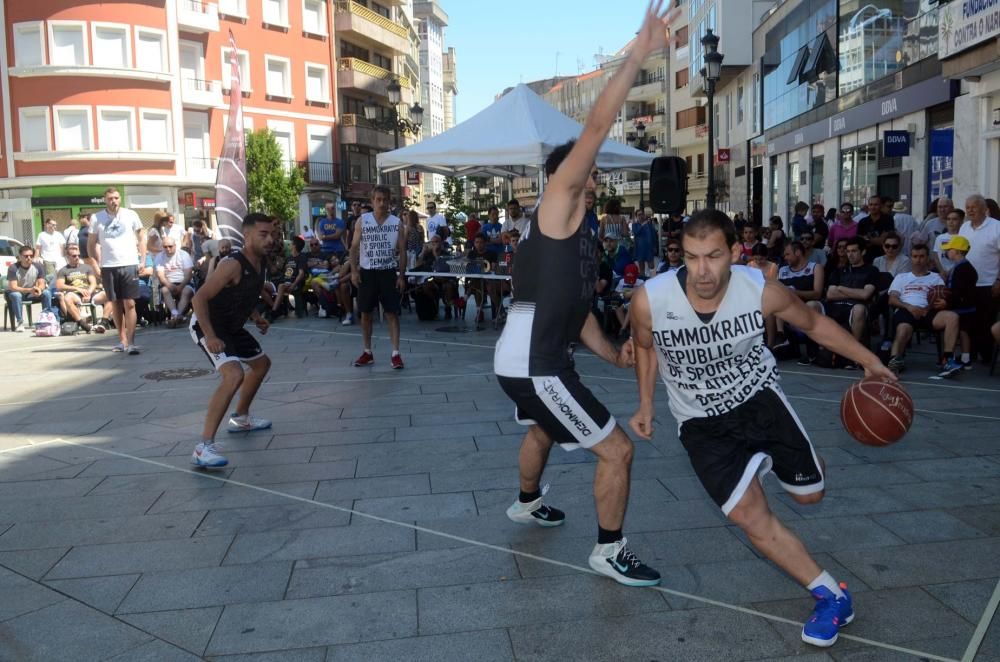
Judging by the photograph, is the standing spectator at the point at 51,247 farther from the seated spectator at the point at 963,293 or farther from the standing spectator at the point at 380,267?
the seated spectator at the point at 963,293

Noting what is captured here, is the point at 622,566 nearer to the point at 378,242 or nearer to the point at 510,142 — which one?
the point at 378,242

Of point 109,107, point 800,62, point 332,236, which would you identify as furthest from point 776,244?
point 109,107

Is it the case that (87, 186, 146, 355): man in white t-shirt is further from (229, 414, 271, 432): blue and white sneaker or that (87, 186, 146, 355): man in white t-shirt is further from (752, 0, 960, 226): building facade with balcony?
(752, 0, 960, 226): building facade with balcony

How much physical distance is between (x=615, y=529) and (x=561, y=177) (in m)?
1.55

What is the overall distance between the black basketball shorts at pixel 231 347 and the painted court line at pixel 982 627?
4790 millimetres

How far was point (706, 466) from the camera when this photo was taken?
11.6ft

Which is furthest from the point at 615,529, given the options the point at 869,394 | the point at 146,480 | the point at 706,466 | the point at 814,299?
the point at 814,299

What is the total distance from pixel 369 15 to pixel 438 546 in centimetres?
5037

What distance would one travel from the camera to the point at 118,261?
12.2 m

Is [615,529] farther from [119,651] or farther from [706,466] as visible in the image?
[119,651]

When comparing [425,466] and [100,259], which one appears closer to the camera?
[425,466]

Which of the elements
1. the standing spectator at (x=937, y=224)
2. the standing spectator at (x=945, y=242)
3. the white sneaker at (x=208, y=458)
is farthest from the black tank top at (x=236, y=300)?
the standing spectator at (x=937, y=224)

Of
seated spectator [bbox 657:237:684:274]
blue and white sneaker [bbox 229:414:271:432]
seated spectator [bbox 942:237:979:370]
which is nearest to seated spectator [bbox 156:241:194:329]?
seated spectator [bbox 657:237:684:274]

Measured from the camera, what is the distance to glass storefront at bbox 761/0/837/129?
25.1m
